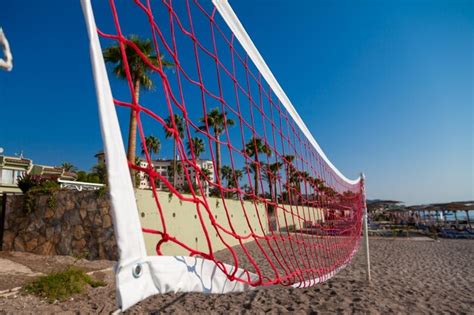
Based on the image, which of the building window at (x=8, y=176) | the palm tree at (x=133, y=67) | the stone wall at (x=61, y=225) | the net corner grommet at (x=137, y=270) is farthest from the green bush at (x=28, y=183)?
the building window at (x=8, y=176)

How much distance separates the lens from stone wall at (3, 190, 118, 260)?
709 centimetres

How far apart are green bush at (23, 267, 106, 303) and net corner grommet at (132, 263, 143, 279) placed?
14.2ft

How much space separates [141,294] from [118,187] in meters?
0.34

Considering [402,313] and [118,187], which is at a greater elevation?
[118,187]

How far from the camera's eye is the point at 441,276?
241 inches

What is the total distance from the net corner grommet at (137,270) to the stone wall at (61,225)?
672cm

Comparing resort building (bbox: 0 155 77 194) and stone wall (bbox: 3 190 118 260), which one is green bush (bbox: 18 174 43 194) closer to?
stone wall (bbox: 3 190 118 260)

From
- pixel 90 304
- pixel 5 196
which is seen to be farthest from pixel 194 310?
pixel 5 196

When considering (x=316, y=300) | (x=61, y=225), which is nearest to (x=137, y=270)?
(x=316, y=300)

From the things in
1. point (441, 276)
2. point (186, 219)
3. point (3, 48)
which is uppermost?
point (3, 48)

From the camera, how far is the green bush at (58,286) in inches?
172

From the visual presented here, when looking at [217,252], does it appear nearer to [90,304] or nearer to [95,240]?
[95,240]

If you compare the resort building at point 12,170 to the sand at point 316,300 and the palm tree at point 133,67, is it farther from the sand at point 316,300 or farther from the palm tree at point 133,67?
the sand at point 316,300

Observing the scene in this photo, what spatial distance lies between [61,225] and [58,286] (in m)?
3.41
